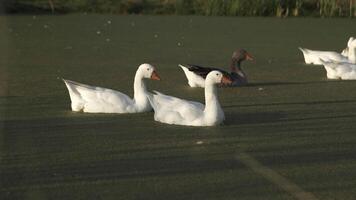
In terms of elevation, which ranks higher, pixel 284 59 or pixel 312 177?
pixel 312 177

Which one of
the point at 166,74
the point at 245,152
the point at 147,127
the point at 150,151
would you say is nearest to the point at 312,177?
the point at 245,152

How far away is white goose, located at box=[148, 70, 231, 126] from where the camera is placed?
24.7 feet

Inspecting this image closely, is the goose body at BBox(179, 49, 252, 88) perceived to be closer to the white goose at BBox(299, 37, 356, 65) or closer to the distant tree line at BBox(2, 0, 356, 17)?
the white goose at BBox(299, 37, 356, 65)

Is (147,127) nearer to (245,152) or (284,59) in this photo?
(245,152)

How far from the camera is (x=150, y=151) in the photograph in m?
6.63

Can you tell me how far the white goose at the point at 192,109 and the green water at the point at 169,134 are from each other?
94 millimetres

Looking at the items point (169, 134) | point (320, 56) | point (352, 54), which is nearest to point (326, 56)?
point (320, 56)

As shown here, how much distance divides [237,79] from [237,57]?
58cm

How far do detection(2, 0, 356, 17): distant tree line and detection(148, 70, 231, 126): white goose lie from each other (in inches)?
489

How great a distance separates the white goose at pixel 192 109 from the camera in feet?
24.7

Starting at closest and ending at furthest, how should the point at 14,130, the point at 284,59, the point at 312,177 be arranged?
1. the point at 312,177
2. the point at 14,130
3. the point at 284,59

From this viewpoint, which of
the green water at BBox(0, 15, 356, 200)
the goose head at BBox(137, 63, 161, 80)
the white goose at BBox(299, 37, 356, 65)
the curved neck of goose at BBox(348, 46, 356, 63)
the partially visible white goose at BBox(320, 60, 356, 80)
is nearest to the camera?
the green water at BBox(0, 15, 356, 200)

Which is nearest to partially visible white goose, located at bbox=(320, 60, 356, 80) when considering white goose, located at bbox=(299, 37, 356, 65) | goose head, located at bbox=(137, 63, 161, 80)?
white goose, located at bbox=(299, 37, 356, 65)

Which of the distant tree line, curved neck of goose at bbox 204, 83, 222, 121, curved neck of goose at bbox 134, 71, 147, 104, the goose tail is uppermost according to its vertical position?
curved neck of goose at bbox 204, 83, 222, 121
